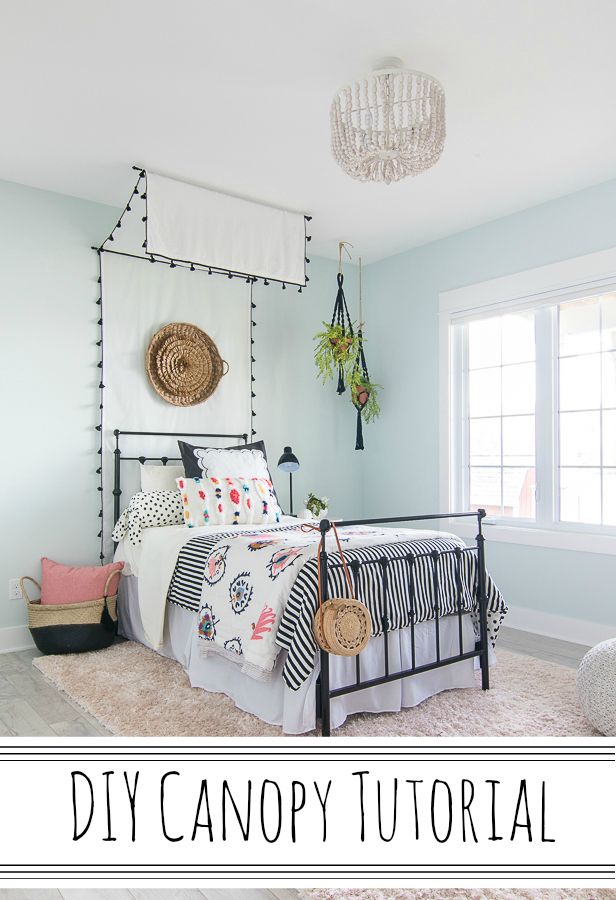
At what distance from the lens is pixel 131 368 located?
4.12 m

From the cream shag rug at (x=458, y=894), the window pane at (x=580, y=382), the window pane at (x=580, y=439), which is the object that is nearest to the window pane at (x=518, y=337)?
the window pane at (x=580, y=382)

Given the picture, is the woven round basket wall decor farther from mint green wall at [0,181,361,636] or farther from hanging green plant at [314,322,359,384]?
hanging green plant at [314,322,359,384]

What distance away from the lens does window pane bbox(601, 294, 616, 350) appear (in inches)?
148

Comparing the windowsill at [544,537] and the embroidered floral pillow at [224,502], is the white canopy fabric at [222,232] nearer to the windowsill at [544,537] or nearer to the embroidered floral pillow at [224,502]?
the embroidered floral pillow at [224,502]

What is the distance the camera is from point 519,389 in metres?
4.24

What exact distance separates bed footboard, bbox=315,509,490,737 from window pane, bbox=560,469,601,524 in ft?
3.91

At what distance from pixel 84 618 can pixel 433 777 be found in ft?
7.79

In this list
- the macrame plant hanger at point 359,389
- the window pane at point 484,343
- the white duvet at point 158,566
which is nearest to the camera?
the white duvet at point 158,566

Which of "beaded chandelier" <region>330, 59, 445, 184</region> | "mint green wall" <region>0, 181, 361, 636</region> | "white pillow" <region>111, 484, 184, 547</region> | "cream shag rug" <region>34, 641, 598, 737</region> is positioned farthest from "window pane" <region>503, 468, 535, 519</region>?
"mint green wall" <region>0, 181, 361, 636</region>

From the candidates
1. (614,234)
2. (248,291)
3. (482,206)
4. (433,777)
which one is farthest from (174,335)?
(433,777)

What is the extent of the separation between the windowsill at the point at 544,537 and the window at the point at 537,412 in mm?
61

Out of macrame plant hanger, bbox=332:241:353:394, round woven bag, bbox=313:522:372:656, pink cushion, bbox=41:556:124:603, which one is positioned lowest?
pink cushion, bbox=41:556:124:603

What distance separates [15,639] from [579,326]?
12.1 feet

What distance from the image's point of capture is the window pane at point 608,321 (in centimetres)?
376
